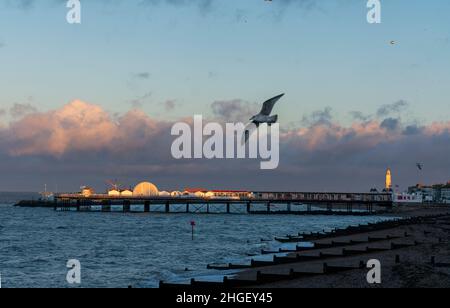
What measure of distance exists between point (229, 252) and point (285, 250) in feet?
27.1

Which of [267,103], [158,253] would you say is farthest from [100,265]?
[267,103]

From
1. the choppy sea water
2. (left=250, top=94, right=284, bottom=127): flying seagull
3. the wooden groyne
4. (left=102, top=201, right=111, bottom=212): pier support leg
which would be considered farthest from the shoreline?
(left=102, top=201, right=111, bottom=212): pier support leg

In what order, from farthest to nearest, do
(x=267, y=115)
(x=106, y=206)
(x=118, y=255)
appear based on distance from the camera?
1. (x=106, y=206)
2. (x=118, y=255)
3. (x=267, y=115)

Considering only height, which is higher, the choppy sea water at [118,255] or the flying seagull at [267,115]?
the flying seagull at [267,115]

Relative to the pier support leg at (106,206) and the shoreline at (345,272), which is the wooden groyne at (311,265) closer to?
the shoreline at (345,272)

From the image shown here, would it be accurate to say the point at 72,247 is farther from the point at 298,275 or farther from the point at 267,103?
the point at 298,275

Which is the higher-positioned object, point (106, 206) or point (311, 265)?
point (106, 206)

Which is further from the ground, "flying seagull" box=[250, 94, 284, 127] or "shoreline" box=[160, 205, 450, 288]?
"flying seagull" box=[250, 94, 284, 127]

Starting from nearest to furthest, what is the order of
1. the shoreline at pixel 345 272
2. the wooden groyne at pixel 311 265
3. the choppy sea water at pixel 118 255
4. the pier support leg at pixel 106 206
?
1. the shoreline at pixel 345 272
2. the wooden groyne at pixel 311 265
3. the choppy sea water at pixel 118 255
4. the pier support leg at pixel 106 206

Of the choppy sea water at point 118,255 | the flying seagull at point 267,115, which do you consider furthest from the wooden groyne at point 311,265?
the flying seagull at point 267,115

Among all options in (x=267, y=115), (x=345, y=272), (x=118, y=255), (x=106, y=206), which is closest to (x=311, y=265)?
(x=345, y=272)

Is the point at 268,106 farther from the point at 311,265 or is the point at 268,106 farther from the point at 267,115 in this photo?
the point at 311,265

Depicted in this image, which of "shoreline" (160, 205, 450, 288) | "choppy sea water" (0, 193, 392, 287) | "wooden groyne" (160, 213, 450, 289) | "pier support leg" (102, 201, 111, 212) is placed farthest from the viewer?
"pier support leg" (102, 201, 111, 212)

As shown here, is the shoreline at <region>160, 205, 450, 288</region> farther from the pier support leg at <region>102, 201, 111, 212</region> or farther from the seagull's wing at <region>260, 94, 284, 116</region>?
the pier support leg at <region>102, 201, 111, 212</region>
